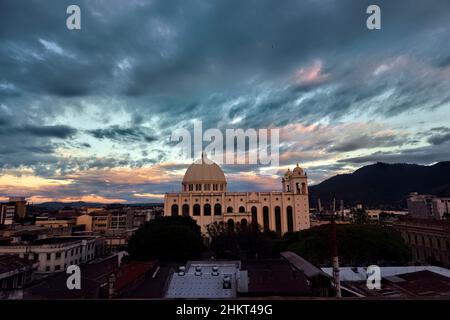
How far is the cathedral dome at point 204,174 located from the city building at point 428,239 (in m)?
21.0

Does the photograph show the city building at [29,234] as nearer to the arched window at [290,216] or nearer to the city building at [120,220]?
the city building at [120,220]

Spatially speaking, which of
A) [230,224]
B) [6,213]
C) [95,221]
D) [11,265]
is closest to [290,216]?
[230,224]

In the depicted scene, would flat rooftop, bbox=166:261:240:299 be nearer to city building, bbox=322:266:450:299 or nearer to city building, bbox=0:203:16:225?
city building, bbox=322:266:450:299

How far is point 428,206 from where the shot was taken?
133 feet

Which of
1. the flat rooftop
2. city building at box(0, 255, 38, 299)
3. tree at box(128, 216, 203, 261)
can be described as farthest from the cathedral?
the flat rooftop

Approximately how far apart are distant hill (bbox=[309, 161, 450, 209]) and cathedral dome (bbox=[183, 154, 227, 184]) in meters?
29.5

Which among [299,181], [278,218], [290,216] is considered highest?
[299,181]

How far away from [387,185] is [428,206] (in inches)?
1178

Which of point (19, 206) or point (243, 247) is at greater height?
point (19, 206)

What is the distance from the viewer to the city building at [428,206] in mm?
37031

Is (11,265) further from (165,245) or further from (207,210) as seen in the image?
(207,210)
